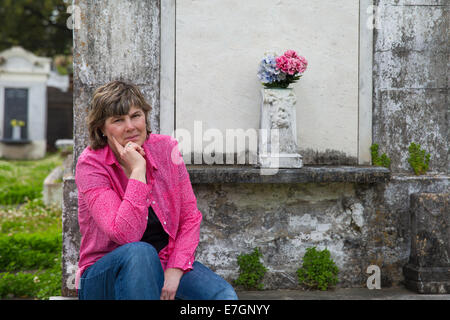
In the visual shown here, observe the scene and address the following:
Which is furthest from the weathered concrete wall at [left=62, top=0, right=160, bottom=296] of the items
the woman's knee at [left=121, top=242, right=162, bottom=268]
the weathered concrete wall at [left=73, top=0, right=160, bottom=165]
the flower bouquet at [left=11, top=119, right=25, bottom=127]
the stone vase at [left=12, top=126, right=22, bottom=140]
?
the stone vase at [left=12, top=126, right=22, bottom=140]

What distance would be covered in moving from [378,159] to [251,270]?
4.51 ft

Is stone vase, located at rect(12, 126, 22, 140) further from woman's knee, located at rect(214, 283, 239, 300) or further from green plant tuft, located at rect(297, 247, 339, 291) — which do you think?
woman's knee, located at rect(214, 283, 239, 300)

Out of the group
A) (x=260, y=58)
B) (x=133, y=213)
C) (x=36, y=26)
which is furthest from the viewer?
(x=36, y=26)

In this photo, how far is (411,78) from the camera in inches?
156

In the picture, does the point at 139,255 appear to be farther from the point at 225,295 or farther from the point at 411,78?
the point at 411,78

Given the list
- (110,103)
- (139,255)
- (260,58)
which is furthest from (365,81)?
(139,255)

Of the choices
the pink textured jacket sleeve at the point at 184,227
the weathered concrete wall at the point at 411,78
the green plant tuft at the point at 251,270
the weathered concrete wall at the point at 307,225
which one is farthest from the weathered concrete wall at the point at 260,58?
the pink textured jacket sleeve at the point at 184,227

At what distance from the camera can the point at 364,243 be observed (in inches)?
153

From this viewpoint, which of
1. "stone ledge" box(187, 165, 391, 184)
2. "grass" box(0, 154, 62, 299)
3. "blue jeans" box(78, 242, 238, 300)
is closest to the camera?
"blue jeans" box(78, 242, 238, 300)

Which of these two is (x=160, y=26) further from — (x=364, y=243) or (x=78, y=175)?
(x=364, y=243)

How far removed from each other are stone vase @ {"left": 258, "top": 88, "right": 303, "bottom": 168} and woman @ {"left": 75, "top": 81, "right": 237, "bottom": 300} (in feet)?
3.99

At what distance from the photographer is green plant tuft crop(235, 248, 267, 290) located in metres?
3.78

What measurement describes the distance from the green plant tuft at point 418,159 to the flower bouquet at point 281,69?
3.74 ft

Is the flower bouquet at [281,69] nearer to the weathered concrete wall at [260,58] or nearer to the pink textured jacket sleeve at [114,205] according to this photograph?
the weathered concrete wall at [260,58]
